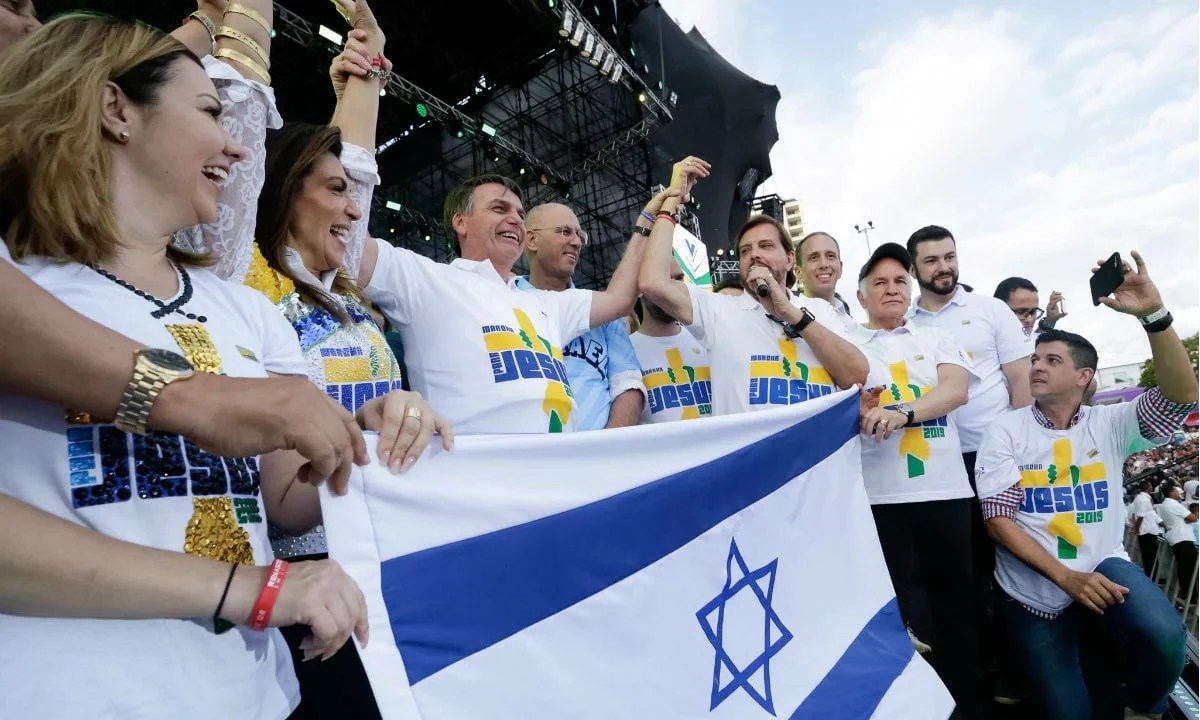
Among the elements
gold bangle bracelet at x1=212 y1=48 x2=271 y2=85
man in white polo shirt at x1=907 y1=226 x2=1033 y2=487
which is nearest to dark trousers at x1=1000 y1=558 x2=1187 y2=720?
man in white polo shirt at x1=907 y1=226 x2=1033 y2=487

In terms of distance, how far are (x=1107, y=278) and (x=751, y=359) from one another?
4.63 ft

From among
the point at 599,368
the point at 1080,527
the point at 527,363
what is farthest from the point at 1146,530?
the point at 527,363

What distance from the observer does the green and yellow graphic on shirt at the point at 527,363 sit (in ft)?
6.19

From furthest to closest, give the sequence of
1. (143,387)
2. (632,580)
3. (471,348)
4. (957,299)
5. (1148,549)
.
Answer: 1. (1148,549)
2. (957,299)
3. (471,348)
4. (632,580)
5. (143,387)

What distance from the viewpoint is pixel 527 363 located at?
1.93 metres

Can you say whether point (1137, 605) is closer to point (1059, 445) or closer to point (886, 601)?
point (1059, 445)

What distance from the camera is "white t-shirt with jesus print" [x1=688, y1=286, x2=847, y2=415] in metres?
2.47

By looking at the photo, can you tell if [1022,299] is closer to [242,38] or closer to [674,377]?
[674,377]

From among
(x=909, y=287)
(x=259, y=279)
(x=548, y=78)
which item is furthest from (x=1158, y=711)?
(x=548, y=78)

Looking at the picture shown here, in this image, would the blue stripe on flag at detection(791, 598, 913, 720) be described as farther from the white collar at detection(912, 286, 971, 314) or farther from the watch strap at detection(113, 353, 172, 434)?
Answer: the white collar at detection(912, 286, 971, 314)

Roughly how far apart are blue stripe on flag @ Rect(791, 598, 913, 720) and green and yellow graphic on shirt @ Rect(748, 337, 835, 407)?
0.82 metres

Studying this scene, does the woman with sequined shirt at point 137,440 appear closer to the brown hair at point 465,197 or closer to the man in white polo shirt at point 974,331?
the brown hair at point 465,197

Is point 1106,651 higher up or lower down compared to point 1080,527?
lower down

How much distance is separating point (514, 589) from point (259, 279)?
0.83m
